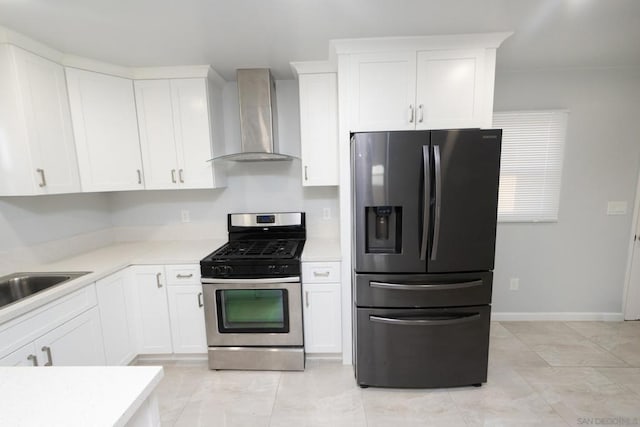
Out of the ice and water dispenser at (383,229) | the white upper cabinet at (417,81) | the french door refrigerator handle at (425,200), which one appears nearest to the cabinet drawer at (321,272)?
the ice and water dispenser at (383,229)

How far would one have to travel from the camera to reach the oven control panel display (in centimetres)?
276

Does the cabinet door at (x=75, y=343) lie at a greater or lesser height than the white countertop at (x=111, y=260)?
lesser

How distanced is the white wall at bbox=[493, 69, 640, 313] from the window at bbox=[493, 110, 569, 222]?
0.08m

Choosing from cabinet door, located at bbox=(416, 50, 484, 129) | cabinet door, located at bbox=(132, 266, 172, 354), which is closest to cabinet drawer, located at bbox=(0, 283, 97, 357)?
cabinet door, located at bbox=(132, 266, 172, 354)

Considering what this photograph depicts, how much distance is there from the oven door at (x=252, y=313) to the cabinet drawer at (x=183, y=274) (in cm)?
12

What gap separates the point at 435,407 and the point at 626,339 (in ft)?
7.03

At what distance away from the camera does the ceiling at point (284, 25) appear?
1.56 meters

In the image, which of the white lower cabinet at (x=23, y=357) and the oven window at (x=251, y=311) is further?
the oven window at (x=251, y=311)

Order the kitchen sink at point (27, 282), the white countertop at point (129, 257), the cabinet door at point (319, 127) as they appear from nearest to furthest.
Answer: the white countertop at point (129, 257) → the kitchen sink at point (27, 282) → the cabinet door at point (319, 127)

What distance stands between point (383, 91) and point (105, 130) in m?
2.23

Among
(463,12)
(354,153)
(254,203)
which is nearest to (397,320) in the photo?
(354,153)

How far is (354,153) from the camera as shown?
6.08 ft

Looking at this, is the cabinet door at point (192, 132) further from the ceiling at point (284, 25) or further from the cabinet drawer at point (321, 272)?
the cabinet drawer at point (321, 272)

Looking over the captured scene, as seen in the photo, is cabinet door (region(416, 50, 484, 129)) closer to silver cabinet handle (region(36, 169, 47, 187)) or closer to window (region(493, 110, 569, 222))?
window (region(493, 110, 569, 222))
